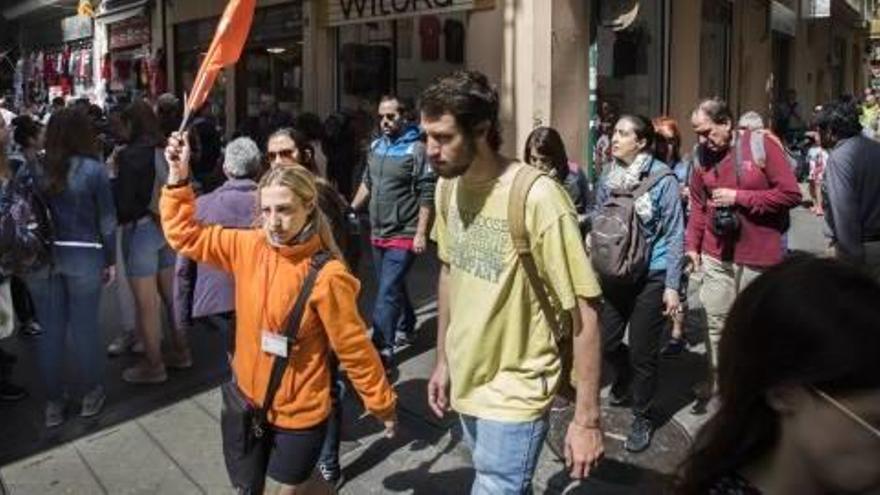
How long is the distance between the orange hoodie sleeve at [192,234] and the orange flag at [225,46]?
13.6 inches

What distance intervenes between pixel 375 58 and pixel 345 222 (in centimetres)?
813

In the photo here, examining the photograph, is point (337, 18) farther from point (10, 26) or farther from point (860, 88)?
point (860, 88)

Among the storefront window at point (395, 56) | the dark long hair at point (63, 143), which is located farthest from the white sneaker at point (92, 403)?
the storefront window at point (395, 56)

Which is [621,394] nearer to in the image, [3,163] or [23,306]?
[3,163]

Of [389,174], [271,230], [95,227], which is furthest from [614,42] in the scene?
[271,230]

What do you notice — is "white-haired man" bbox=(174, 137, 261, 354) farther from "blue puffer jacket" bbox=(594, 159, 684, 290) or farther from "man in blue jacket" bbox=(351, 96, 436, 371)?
"blue puffer jacket" bbox=(594, 159, 684, 290)

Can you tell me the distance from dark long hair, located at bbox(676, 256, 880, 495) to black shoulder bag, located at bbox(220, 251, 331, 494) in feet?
6.75

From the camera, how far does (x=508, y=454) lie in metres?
2.91

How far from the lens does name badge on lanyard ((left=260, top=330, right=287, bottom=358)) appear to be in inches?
131

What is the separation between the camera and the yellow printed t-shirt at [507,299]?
111 inches

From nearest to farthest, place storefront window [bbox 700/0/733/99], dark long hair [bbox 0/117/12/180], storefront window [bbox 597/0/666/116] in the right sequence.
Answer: dark long hair [bbox 0/117/12/180]
storefront window [bbox 597/0/666/116]
storefront window [bbox 700/0/733/99]

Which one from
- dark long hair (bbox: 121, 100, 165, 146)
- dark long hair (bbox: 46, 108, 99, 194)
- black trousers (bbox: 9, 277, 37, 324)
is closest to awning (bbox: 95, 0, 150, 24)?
black trousers (bbox: 9, 277, 37, 324)

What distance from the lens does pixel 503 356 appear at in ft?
9.72

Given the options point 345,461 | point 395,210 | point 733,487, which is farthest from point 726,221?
point 733,487
